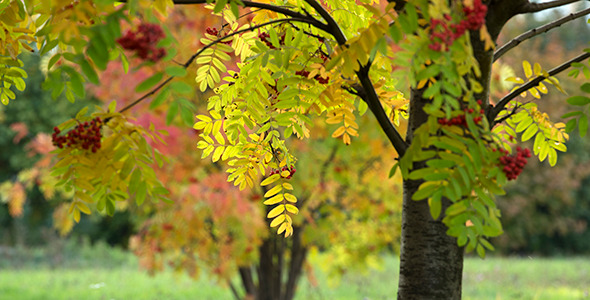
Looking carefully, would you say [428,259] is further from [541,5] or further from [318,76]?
[541,5]

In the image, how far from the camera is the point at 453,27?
1.35 metres

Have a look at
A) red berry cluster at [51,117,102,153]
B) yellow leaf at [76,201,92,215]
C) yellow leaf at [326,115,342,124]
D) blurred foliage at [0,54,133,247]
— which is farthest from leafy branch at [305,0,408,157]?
blurred foliage at [0,54,133,247]

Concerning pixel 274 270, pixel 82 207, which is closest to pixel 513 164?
pixel 82 207

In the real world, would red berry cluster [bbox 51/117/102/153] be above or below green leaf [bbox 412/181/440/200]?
below

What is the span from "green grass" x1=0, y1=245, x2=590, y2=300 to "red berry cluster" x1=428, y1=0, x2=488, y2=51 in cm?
558

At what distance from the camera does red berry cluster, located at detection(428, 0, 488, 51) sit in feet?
4.36

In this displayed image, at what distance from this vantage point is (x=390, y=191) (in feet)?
19.0

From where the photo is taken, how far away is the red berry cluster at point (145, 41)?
124 cm

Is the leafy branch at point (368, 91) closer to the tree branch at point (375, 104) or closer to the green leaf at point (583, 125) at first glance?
the tree branch at point (375, 104)

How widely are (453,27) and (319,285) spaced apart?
907 cm

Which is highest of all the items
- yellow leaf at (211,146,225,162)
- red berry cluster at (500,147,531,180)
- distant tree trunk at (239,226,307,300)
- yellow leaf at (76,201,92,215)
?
red berry cluster at (500,147,531,180)

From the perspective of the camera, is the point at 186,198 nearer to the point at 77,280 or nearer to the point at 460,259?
the point at 460,259

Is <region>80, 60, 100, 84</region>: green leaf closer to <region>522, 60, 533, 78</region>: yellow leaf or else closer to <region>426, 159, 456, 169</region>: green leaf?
<region>426, 159, 456, 169</region>: green leaf

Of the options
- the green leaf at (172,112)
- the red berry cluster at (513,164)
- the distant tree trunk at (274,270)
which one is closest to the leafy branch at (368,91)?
the red berry cluster at (513,164)
